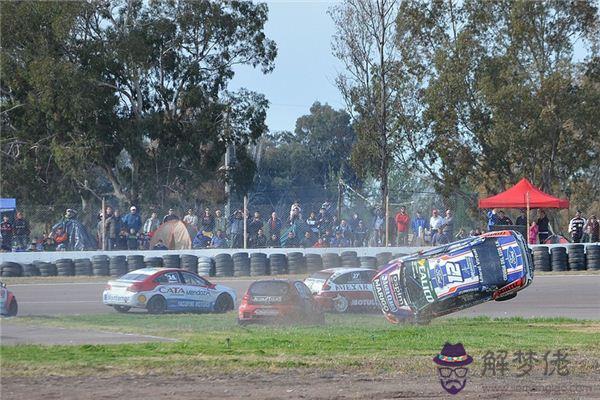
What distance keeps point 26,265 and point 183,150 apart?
14.1 metres

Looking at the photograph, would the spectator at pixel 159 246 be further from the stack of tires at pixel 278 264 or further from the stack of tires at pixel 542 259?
the stack of tires at pixel 542 259

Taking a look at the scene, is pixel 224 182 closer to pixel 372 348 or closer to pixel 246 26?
pixel 246 26

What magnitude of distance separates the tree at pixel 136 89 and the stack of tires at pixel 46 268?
11345mm

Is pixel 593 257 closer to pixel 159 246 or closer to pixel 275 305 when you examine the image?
pixel 159 246

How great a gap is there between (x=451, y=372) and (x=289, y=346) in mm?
2835

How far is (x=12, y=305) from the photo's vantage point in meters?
19.2

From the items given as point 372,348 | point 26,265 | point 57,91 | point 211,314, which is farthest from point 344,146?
point 372,348

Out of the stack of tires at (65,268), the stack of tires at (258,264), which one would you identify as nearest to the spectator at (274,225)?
the stack of tires at (258,264)

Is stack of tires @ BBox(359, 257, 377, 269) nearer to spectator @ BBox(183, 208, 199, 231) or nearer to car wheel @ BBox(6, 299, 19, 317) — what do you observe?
spectator @ BBox(183, 208, 199, 231)

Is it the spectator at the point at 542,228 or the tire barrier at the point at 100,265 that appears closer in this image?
the tire barrier at the point at 100,265

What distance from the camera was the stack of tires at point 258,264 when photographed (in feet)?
96.6

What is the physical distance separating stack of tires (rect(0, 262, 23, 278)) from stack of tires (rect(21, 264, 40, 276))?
5.1 inches

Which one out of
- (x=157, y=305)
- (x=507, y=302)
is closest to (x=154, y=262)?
(x=157, y=305)

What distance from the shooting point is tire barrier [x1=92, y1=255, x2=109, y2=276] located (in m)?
29.5
